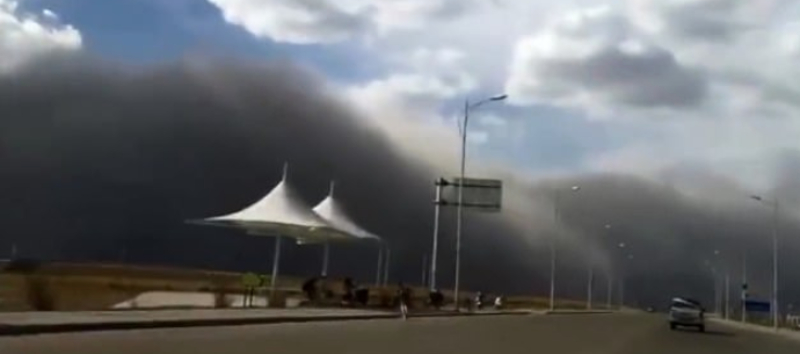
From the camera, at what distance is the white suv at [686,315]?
62.6m

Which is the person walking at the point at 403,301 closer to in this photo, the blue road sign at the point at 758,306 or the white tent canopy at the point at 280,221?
the white tent canopy at the point at 280,221

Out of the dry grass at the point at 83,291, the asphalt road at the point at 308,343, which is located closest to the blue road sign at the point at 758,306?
the dry grass at the point at 83,291

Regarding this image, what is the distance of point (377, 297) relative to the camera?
70.4 m

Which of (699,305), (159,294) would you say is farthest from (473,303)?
(159,294)

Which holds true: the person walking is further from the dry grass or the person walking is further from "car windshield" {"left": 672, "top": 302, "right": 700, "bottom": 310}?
"car windshield" {"left": 672, "top": 302, "right": 700, "bottom": 310}

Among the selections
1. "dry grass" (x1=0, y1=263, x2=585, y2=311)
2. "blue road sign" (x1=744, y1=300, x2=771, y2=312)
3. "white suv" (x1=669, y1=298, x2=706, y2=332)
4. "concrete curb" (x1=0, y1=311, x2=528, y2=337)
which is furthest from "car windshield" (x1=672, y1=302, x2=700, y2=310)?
"blue road sign" (x1=744, y1=300, x2=771, y2=312)

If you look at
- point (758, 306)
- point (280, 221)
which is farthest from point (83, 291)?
point (758, 306)

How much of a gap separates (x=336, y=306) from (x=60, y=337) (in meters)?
38.6

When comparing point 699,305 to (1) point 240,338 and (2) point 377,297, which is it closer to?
(2) point 377,297

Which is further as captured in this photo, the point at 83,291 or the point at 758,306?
the point at 758,306

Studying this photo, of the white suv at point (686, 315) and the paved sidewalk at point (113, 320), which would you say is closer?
the paved sidewalk at point (113, 320)

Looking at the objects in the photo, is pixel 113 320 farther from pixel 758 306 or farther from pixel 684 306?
pixel 758 306

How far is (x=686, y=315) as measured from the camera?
62688 mm

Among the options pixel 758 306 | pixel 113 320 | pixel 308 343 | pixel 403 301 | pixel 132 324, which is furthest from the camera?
pixel 758 306
